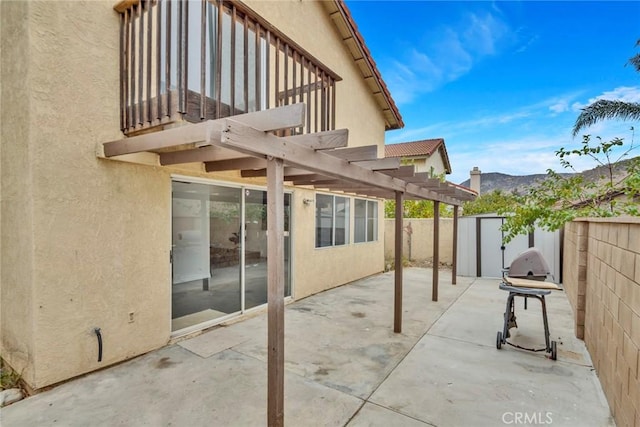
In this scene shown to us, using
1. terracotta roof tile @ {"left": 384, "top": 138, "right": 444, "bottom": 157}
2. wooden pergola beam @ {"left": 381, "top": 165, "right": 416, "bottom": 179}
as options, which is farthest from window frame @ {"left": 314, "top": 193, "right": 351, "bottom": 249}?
terracotta roof tile @ {"left": 384, "top": 138, "right": 444, "bottom": 157}

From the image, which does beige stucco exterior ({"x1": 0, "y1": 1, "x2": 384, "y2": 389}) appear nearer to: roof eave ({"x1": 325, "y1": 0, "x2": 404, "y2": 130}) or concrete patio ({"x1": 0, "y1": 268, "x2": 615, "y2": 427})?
concrete patio ({"x1": 0, "y1": 268, "x2": 615, "y2": 427})

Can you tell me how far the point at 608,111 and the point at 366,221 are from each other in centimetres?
767

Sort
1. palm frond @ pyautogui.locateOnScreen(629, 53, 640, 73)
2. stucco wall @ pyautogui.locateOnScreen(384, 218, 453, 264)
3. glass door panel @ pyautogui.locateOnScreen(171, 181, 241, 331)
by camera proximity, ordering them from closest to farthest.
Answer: glass door panel @ pyautogui.locateOnScreen(171, 181, 241, 331) → palm frond @ pyautogui.locateOnScreen(629, 53, 640, 73) → stucco wall @ pyautogui.locateOnScreen(384, 218, 453, 264)

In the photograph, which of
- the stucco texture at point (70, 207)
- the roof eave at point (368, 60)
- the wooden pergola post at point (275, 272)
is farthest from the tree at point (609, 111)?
the stucco texture at point (70, 207)

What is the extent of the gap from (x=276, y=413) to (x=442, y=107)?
18913mm

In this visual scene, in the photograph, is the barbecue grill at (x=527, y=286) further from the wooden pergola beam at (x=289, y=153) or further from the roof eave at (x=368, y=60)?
the roof eave at (x=368, y=60)

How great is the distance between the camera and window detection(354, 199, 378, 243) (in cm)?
938

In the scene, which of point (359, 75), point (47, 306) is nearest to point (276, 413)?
point (47, 306)

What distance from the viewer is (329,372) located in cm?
377

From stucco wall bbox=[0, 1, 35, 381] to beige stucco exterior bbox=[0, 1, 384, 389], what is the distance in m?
0.01

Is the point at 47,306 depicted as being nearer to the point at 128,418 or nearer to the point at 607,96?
the point at 128,418

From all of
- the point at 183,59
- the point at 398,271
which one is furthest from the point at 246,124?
the point at 398,271

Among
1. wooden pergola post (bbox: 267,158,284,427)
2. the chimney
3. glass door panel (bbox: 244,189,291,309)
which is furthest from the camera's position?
the chimney

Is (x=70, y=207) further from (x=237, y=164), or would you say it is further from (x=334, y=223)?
(x=334, y=223)
